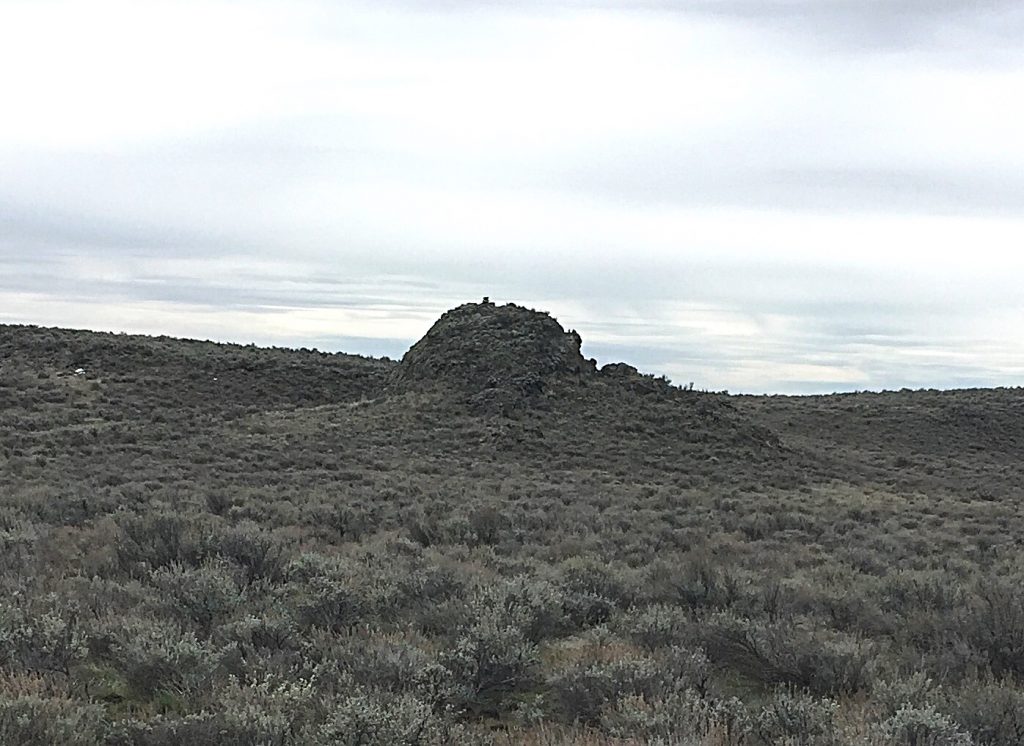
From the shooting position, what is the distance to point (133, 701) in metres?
5.14

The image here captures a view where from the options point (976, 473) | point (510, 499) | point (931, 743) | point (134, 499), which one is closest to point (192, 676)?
point (931, 743)

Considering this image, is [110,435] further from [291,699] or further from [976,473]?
[976,473]

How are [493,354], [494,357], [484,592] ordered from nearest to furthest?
[484,592] → [494,357] → [493,354]

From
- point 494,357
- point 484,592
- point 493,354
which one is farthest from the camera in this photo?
point 493,354

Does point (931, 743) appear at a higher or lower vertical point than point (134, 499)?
higher

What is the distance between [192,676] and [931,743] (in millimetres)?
3959

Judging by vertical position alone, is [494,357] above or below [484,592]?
above

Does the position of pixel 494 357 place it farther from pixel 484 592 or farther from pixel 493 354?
pixel 484 592

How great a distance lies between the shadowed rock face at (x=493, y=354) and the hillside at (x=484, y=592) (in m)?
3.89

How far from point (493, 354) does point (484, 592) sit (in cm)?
2431

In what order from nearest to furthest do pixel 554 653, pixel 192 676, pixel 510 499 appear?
pixel 192 676
pixel 554 653
pixel 510 499

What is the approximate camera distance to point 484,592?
24.4 feet

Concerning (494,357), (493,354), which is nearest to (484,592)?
(494,357)

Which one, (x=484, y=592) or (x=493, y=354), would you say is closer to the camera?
(x=484, y=592)
